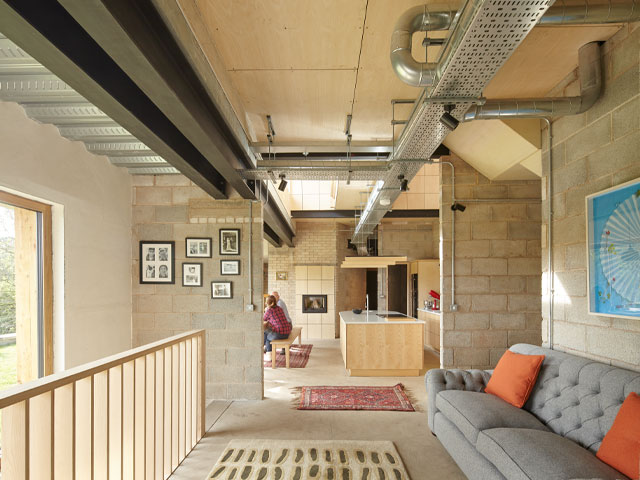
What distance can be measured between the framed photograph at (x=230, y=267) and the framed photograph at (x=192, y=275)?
0.91ft

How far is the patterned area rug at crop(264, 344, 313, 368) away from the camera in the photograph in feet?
23.1

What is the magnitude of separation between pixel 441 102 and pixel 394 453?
8.88ft

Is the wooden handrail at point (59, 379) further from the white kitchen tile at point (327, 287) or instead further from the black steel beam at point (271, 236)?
the white kitchen tile at point (327, 287)

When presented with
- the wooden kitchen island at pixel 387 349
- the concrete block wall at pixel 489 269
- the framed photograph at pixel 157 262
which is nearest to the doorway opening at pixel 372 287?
the wooden kitchen island at pixel 387 349

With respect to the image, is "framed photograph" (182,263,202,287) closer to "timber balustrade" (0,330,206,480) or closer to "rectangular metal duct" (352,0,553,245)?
"timber balustrade" (0,330,206,480)

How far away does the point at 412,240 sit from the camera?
1066 centimetres

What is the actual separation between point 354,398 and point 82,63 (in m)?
4.33

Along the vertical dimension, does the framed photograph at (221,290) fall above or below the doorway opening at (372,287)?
above

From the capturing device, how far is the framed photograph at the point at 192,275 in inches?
200

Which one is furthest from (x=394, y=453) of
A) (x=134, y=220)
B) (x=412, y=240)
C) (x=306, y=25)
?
(x=412, y=240)

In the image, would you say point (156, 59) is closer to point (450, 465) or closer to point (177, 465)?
point (177, 465)

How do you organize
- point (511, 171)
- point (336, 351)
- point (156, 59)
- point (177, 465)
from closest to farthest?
point (156, 59), point (177, 465), point (511, 171), point (336, 351)

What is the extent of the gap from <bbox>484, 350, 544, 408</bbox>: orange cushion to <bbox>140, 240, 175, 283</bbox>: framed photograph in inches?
147

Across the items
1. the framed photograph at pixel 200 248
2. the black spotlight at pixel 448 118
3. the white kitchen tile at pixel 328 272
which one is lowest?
the white kitchen tile at pixel 328 272
